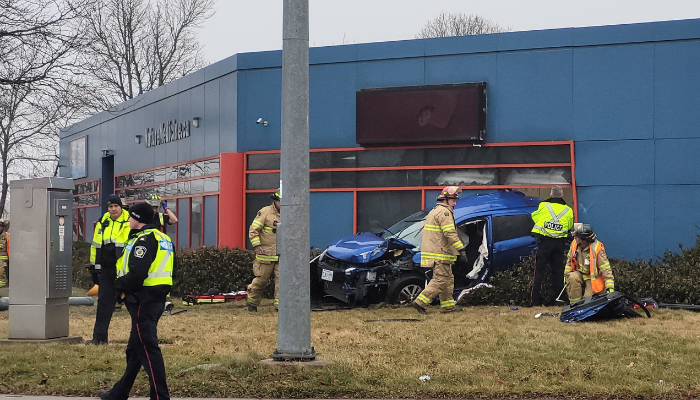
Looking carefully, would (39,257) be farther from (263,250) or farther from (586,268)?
(586,268)

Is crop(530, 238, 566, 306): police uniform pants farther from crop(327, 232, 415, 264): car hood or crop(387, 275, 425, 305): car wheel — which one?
crop(327, 232, 415, 264): car hood

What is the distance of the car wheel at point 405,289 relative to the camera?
1302 cm

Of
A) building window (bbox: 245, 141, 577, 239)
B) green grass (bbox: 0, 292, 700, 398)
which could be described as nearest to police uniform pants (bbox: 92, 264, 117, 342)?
green grass (bbox: 0, 292, 700, 398)

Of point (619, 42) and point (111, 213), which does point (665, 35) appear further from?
point (111, 213)

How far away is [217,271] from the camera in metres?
15.9

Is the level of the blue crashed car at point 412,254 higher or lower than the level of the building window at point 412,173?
lower

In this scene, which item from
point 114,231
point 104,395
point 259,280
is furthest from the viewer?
point 259,280

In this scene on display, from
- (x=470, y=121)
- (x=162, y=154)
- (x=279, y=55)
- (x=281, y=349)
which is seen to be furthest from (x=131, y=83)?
(x=281, y=349)

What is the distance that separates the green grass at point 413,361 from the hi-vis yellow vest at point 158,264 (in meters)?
1.06

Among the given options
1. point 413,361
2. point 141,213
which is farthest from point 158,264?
point 413,361

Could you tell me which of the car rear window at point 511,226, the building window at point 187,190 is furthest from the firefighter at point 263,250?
the building window at point 187,190

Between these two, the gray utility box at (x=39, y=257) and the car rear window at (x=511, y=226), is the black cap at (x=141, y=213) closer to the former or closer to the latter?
the gray utility box at (x=39, y=257)

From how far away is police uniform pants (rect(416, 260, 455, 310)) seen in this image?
39.8 ft

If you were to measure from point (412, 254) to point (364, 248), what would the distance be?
724mm
